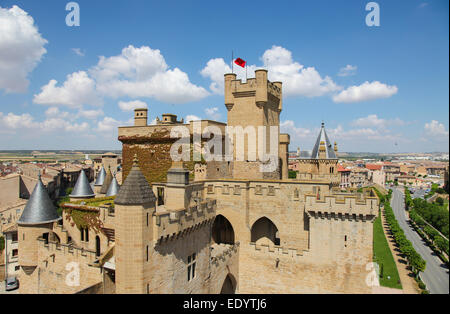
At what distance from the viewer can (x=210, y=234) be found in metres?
20.6

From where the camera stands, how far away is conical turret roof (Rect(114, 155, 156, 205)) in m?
13.8

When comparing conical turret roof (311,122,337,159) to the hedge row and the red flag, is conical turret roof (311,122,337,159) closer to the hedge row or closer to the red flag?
the hedge row

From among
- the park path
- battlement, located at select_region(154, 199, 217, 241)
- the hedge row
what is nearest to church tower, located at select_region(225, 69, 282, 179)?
battlement, located at select_region(154, 199, 217, 241)

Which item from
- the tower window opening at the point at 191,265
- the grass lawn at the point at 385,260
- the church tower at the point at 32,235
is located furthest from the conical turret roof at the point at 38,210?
the grass lawn at the point at 385,260

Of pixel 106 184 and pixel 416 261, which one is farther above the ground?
pixel 106 184

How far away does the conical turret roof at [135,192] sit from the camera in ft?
45.4

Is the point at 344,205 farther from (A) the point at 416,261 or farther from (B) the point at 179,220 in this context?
(A) the point at 416,261

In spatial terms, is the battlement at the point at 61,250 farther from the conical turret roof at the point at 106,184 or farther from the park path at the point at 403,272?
the park path at the point at 403,272

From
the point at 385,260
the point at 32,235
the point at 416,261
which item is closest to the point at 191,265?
the point at 32,235

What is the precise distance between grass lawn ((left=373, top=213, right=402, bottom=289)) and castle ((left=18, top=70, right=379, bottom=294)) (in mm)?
19847

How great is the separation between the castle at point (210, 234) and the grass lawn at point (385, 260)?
19.8 metres

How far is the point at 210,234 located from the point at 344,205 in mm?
9216
